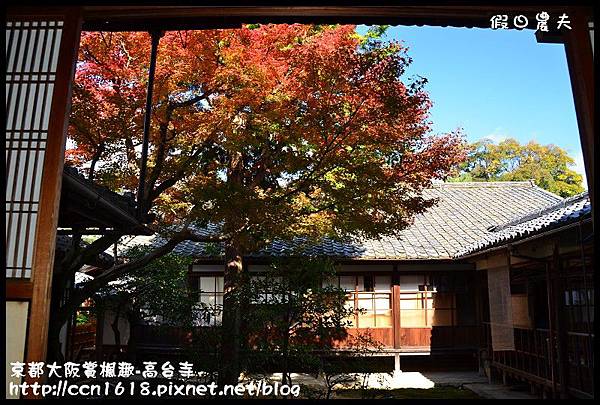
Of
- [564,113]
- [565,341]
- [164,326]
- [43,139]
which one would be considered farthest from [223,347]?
[564,113]

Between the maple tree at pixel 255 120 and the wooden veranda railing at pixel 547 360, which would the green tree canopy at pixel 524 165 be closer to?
the wooden veranda railing at pixel 547 360

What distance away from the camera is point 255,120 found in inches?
300

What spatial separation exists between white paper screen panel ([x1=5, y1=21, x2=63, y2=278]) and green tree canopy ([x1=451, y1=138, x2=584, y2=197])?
113 ft

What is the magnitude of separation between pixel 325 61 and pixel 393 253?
729 centimetres

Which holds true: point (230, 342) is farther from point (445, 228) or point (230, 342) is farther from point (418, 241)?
point (445, 228)

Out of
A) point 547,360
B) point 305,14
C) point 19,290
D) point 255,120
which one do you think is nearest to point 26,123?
point 19,290

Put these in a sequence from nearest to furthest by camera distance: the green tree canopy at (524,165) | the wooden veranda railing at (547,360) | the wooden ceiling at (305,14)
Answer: the wooden ceiling at (305,14) < the wooden veranda railing at (547,360) < the green tree canopy at (524,165)

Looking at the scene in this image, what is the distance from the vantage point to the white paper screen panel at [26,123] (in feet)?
11.3

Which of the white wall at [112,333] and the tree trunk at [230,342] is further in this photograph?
the white wall at [112,333]

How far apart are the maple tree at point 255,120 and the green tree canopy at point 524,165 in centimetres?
2916

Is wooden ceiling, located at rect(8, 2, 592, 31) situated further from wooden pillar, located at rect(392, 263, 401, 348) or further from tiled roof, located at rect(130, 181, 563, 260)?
wooden pillar, located at rect(392, 263, 401, 348)

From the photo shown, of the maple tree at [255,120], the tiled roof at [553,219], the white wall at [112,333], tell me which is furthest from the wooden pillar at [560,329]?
the white wall at [112,333]

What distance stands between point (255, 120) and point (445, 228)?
9.57m

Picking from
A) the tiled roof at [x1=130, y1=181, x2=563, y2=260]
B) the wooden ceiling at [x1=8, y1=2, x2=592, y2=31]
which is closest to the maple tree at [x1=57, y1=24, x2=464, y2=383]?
the tiled roof at [x1=130, y1=181, x2=563, y2=260]
